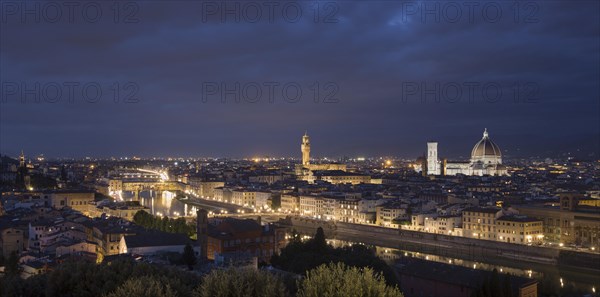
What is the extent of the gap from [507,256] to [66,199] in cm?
1597

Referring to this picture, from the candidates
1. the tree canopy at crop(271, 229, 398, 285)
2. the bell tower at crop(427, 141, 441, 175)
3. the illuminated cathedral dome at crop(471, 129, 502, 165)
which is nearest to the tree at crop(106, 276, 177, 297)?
the tree canopy at crop(271, 229, 398, 285)

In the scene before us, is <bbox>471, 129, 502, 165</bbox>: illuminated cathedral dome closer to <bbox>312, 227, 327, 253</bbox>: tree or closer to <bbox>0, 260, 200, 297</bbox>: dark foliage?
<bbox>312, 227, 327, 253</bbox>: tree

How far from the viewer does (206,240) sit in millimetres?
14438

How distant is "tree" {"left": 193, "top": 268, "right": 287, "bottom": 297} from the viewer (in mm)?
5129

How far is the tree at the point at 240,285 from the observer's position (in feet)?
16.8

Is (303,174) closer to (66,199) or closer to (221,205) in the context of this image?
(221,205)

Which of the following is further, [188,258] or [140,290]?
[188,258]

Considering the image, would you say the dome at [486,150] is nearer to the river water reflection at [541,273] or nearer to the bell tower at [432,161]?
the bell tower at [432,161]

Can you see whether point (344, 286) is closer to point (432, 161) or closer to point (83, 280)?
point (83, 280)

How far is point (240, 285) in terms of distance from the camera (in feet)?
17.0

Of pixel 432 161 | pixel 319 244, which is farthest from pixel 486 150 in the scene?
pixel 319 244

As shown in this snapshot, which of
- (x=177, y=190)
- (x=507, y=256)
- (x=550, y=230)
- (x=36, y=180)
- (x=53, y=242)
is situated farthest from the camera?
(x=177, y=190)

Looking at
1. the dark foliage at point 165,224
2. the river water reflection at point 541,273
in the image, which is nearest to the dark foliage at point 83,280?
the river water reflection at point 541,273

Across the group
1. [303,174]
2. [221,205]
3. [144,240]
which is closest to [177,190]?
[303,174]
